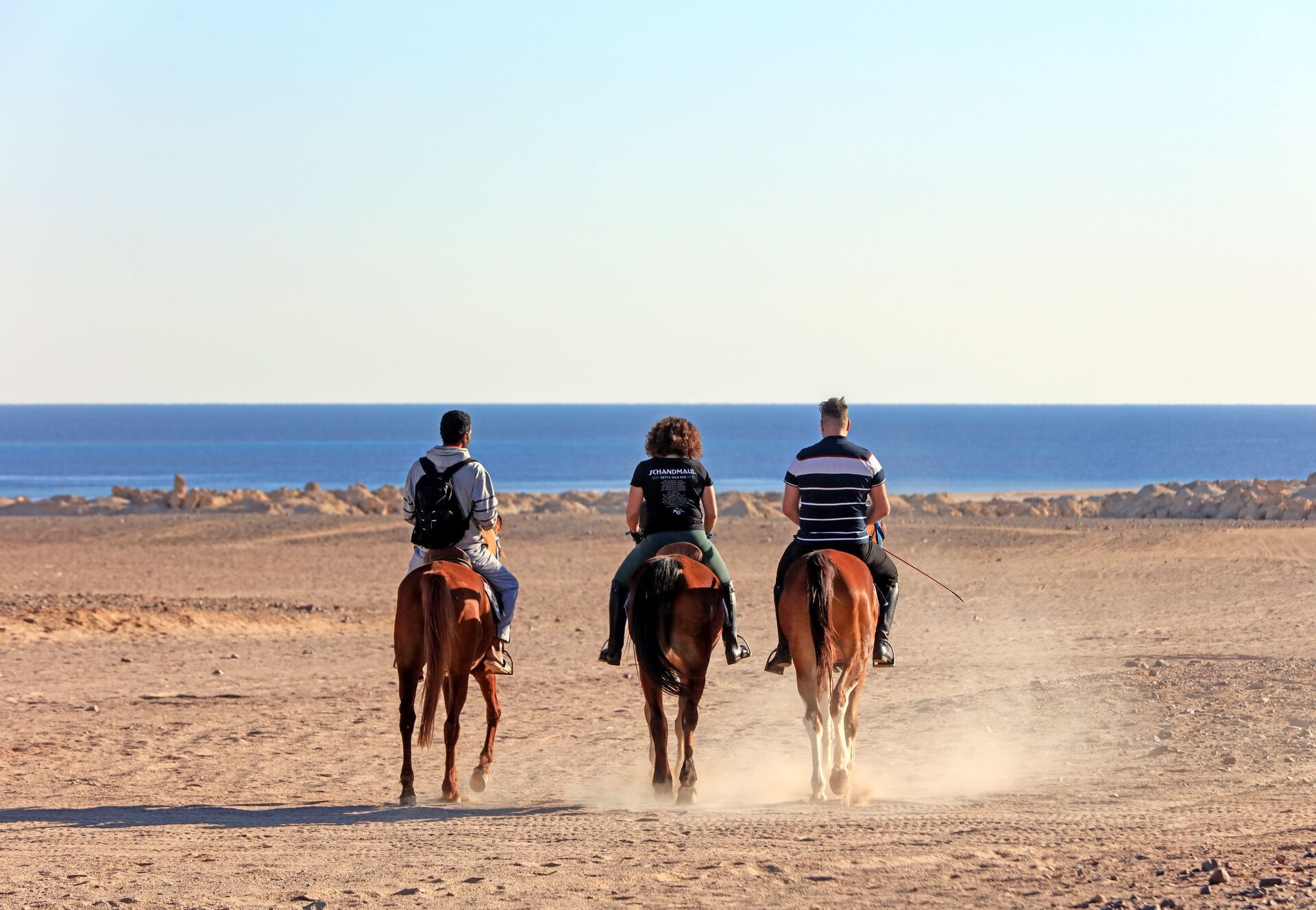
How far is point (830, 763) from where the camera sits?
9.14 m

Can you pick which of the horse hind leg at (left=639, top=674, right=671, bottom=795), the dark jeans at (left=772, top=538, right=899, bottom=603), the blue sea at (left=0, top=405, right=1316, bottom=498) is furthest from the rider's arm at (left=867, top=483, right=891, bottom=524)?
the blue sea at (left=0, top=405, right=1316, bottom=498)

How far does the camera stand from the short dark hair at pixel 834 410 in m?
9.45

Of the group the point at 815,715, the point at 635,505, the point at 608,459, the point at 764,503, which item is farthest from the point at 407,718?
the point at 608,459

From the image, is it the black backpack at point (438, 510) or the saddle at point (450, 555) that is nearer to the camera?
the black backpack at point (438, 510)

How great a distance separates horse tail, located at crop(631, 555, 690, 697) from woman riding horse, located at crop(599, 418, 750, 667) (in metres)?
0.30

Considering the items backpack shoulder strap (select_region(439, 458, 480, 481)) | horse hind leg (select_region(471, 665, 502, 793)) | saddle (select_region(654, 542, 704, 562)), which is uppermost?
backpack shoulder strap (select_region(439, 458, 480, 481))

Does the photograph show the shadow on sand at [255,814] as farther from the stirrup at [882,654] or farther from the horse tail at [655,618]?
the stirrup at [882,654]

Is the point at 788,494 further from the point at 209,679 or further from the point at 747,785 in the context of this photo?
the point at 209,679

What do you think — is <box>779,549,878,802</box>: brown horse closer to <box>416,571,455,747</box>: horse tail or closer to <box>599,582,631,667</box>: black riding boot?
<box>599,582,631,667</box>: black riding boot

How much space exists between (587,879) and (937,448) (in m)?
135

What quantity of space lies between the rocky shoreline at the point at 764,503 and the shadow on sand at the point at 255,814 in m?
27.9

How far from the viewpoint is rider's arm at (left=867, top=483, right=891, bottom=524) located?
960cm

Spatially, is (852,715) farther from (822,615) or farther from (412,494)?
(412,494)

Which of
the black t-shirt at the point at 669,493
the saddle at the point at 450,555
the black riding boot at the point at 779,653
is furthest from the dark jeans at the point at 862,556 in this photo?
the saddle at the point at 450,555
